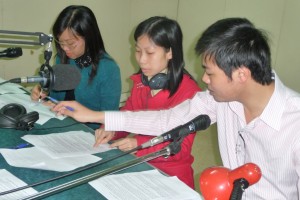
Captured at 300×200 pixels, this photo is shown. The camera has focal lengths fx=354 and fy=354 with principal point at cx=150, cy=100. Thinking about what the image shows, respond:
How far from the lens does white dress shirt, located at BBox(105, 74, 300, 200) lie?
1.11 meters

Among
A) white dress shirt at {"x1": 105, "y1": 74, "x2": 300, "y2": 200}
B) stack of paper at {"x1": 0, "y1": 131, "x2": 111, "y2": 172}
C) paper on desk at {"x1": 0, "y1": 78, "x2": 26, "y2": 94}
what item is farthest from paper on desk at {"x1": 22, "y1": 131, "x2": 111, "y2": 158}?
paper on desk at {"x1": 0, "y1": 78, "x2": 26, "y2": 94}

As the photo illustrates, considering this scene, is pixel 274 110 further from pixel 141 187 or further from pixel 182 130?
pixel 141 187

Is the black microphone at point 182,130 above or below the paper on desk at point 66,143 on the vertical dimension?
above

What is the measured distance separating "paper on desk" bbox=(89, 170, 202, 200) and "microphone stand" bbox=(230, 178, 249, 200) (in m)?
0.35

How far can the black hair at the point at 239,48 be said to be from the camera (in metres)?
1.10

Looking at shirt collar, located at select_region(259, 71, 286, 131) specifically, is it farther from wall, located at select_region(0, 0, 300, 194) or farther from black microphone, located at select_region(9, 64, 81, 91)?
wall, located at select_region(0, 0, 300, 194)

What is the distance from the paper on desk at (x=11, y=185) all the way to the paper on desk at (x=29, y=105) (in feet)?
1.71

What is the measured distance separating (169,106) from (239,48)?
0.58m

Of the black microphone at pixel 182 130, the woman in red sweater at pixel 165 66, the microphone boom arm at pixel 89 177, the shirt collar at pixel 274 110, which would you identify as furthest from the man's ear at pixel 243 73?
the woman in red sweater at pixel 165 66

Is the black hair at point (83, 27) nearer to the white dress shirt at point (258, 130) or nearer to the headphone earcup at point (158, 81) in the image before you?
the headphone earcup at point (158, 81)

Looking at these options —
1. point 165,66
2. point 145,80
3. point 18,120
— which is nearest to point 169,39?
point 165,66

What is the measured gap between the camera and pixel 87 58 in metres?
2.01

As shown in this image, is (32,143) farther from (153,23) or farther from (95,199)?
(153,23)

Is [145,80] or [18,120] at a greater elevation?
[145,80]
